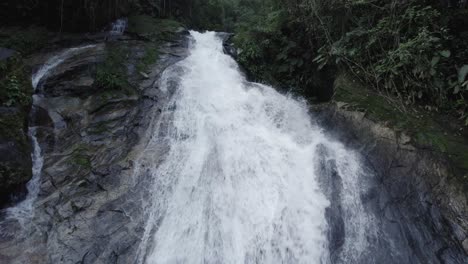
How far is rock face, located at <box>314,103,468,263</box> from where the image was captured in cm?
492

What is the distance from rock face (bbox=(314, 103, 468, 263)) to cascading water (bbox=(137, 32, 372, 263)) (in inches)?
14.5

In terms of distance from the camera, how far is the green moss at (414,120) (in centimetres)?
562

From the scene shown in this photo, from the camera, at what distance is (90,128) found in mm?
6719

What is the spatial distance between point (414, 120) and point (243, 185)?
3.85m

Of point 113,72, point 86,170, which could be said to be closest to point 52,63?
point 113,72

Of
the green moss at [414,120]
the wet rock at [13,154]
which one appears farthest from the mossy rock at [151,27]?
the green moss at [414,120]

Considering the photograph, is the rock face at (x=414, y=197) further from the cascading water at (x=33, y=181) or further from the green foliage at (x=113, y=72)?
the green foliage at (x=113, y=72)

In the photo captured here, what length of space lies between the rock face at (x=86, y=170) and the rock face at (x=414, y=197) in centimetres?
413

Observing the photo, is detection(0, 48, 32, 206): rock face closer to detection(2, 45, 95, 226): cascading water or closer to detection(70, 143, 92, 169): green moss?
detection(2, 45, 95, 226): cascading water

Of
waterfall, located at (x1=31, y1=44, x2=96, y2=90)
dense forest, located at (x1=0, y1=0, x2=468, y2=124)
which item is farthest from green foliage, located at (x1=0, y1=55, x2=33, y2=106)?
dense forest, located at (x1=0, y1=0, x2=468, y2=124)

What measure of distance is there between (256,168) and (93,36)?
8315 mm

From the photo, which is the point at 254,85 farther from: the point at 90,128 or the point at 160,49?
the point at 90,128

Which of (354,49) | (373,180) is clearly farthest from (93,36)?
(373,180)

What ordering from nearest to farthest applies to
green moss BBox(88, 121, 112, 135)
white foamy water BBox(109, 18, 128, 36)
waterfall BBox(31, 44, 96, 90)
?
green moss BBox(88, 121, 112, 135) < waterfall BBox(31, 44, 96, 90) < white foamy water BBox(109, 18, 128, 36)
